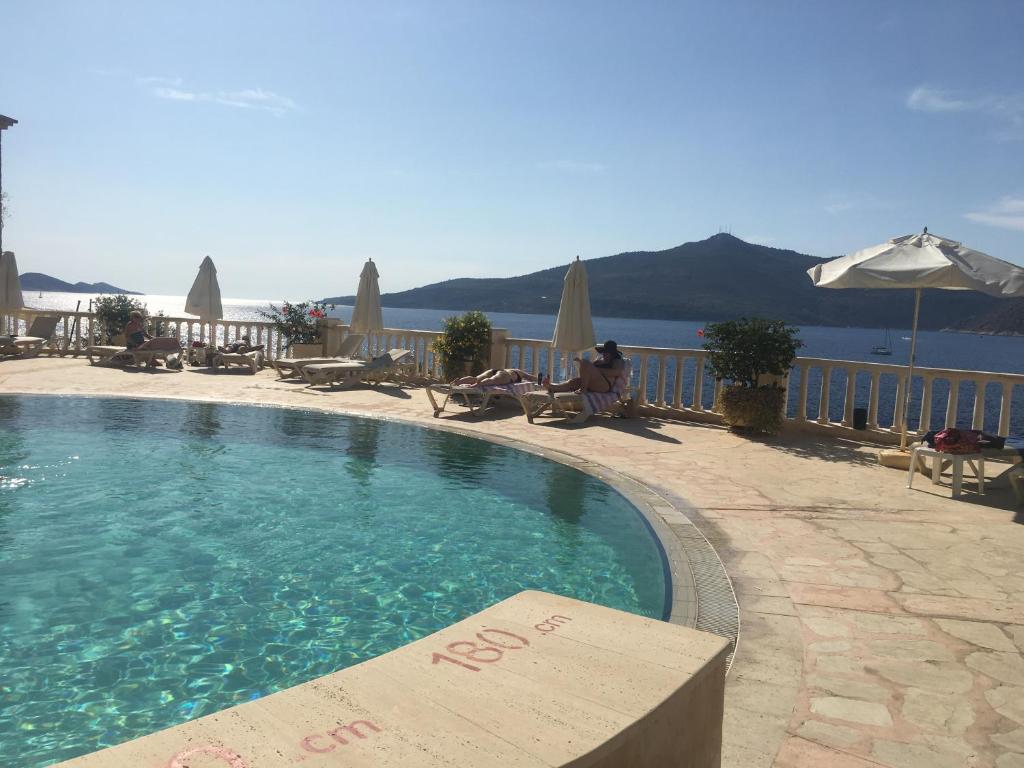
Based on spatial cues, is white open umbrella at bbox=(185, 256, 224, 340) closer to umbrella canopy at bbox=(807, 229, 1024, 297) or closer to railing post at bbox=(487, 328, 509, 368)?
railing post at bbox=(487, 328, 509, 368)

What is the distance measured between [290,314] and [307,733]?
15031mm

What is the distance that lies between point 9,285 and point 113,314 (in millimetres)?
2129

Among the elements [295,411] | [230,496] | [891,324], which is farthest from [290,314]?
[891,324]

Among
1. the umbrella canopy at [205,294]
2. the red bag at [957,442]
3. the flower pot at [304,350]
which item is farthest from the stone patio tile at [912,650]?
the umbrella canopy at [205,294]

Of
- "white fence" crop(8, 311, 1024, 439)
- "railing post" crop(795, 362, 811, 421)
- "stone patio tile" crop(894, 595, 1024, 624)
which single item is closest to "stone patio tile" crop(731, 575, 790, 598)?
"stone patio tile" crop(894, 595, 1024, 624)

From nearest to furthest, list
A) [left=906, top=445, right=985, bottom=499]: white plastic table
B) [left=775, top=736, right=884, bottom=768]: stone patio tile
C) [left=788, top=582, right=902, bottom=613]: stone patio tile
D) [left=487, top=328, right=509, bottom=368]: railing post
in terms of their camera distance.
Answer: [left=775, top=736, right=884, bottom=768]: stone patio tile → [left=788, top=582, right=902, bottom=613]: stone patio tile → [left=906, top=445, right=985, bottom=499]: white plastic table → [left=487, top=328, right=509, bottom=368]: railing post

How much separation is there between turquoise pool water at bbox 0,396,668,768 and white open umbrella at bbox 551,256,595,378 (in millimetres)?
2816

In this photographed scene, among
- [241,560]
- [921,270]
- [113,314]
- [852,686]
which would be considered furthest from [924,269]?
[113,314]

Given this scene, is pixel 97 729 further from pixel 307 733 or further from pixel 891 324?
pixel 891 324

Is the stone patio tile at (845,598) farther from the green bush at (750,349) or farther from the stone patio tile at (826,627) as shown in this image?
the green bush at (750,349)

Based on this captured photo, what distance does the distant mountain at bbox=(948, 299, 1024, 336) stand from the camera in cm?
6944

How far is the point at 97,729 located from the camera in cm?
300

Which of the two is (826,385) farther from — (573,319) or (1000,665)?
(1000,665)

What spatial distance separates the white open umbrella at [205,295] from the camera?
51.1ft
